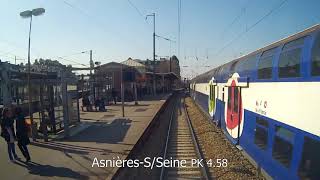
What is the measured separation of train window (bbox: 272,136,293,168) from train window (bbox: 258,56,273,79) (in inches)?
59.9

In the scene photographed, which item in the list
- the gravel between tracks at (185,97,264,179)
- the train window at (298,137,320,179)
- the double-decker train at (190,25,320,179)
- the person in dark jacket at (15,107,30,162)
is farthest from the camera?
the person in dark jacket at (15,107,30,162)

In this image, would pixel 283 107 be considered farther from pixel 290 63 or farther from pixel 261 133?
pixel 261 133

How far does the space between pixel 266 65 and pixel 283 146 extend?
232 centimetres

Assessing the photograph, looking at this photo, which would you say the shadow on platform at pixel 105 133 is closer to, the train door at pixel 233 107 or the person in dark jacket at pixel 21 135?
the person in dark jacket at pixel 21 135

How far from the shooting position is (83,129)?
62.1 feet

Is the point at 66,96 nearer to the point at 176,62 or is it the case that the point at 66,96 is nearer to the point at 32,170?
the point at 32,170

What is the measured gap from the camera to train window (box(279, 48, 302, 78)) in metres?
6.86

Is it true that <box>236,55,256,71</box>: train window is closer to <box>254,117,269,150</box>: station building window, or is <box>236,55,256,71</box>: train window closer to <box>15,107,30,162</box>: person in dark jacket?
<box>254,117,269,150</box>: station building window

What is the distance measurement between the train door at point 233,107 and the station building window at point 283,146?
403 centimetres

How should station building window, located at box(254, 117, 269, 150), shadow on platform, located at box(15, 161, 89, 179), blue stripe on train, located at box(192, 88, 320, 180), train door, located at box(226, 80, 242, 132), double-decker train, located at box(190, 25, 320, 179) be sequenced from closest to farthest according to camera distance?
double-decker train, located at box(190, 25, 320, 179) → blue stripe on train, located at box(192, 88, 320, 180) → station building window, located at box(254, 117, 269, 150) → shadow on platform, located at box(15, 161, 89, 179) → train door, located at box(226, 80, 242, 132)

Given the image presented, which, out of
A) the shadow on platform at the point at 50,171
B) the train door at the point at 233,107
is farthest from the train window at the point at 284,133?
the shadow on platform at the point at 50,171

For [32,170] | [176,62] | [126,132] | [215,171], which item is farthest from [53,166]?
[176,62]

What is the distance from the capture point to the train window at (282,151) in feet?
23.3

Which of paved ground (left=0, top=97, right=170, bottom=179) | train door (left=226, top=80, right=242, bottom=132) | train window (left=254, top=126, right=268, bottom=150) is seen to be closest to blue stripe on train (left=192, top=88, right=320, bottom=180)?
train window (left=254, top=126, right=268, bottom=150)
